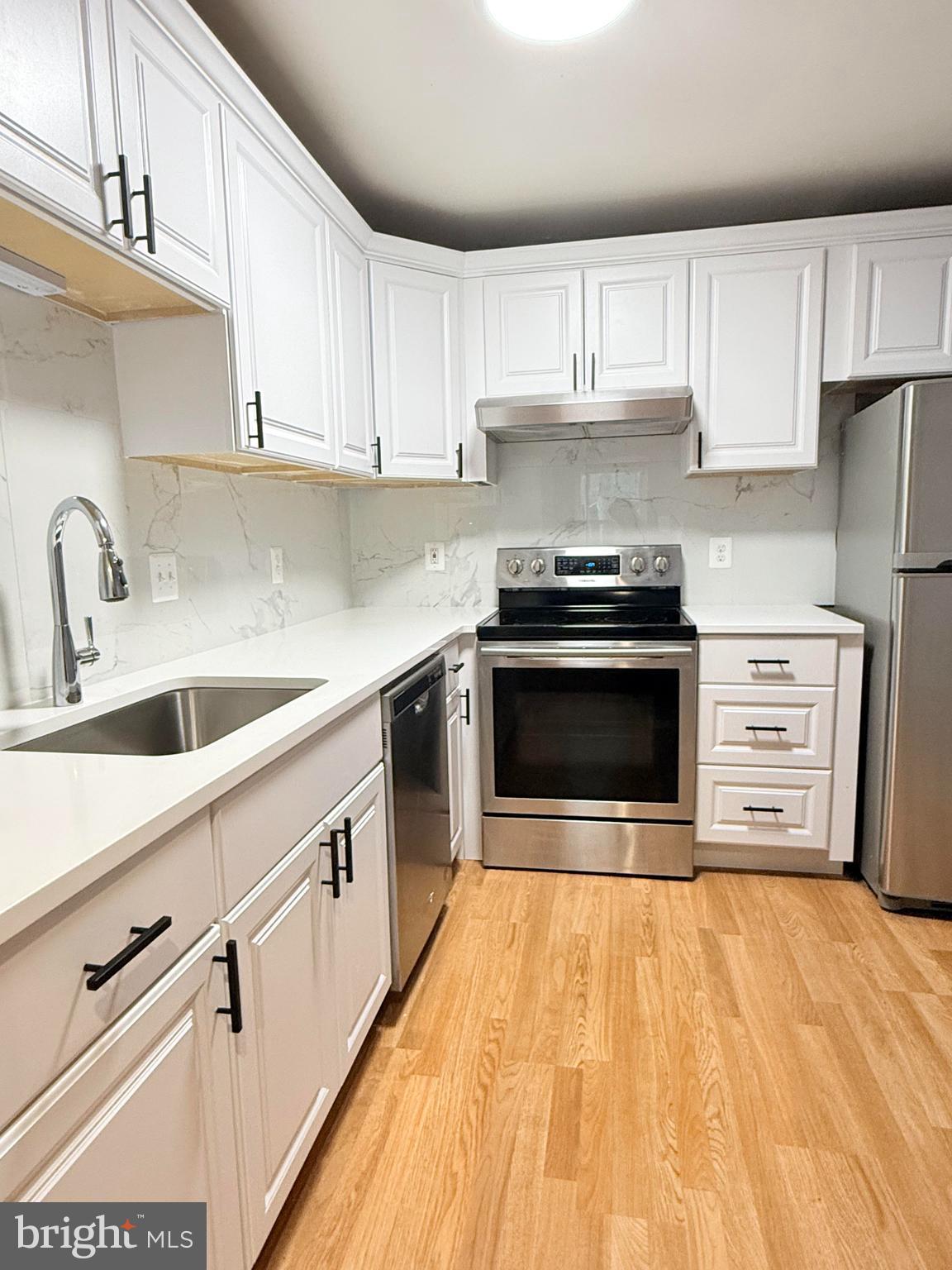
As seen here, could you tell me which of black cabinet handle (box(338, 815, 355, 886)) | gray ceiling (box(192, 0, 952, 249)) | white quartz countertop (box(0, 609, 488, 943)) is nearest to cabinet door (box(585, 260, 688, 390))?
gray ceiling (box(192, 0, 952, 249))

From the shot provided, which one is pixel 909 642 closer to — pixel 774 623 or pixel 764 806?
pixel 774 623

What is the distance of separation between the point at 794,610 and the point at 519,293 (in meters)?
1.52

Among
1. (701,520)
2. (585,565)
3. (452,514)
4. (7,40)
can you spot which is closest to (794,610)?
(701,520)

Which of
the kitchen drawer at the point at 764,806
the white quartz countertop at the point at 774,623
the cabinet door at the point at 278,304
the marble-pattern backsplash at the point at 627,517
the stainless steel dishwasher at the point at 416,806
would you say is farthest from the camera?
the marble-pattern backsplash at the point at 627,517

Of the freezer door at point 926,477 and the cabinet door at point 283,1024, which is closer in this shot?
the cabinet door at point 283,1024

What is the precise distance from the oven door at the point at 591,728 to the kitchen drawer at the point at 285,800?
0.95 meters

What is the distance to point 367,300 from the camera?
239 centimetres

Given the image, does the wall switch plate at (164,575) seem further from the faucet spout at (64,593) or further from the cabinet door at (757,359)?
the cabinet door at (757,359)

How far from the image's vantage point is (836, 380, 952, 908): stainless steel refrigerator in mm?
2070

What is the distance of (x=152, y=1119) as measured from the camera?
845 mm

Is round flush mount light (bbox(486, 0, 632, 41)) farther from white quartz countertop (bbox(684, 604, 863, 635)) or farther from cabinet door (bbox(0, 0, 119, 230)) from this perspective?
white quartz countertop (bbox(684, 604, 863, 635))

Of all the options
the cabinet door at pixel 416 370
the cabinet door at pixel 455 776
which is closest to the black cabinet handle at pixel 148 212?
the cabinet door at pixel 416 370

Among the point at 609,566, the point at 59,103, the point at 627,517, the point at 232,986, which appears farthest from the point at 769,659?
the point at 59,103

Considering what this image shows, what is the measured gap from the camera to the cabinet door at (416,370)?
97.0 inches
